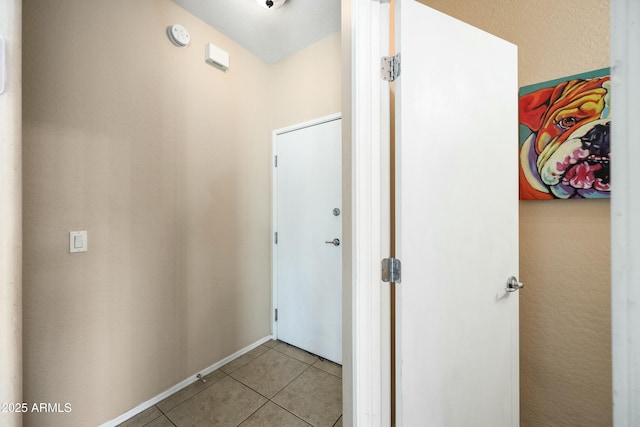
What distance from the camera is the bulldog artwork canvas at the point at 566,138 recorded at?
3.43ft

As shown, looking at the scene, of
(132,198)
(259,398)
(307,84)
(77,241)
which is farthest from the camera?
(307,84)

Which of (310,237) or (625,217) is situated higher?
(625,217)

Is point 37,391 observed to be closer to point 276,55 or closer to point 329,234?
point 329,234

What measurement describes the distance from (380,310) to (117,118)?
1847 millimetres

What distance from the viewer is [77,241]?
4.31 feet

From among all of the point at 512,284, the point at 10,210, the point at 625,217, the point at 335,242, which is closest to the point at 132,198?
the point at 10,210

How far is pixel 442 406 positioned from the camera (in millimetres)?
948

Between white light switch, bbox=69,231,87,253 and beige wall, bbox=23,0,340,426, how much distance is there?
3 centimetres

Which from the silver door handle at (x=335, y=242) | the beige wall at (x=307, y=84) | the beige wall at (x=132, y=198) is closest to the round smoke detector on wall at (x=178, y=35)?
the beige wall at (x=132, y=198)

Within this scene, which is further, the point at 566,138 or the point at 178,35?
the point at 178,35

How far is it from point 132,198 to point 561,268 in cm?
243

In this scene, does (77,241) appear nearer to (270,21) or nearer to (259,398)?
(259,398)

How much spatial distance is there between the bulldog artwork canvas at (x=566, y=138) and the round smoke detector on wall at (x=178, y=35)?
2.17 metres

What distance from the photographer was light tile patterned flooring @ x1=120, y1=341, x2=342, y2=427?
146cm
